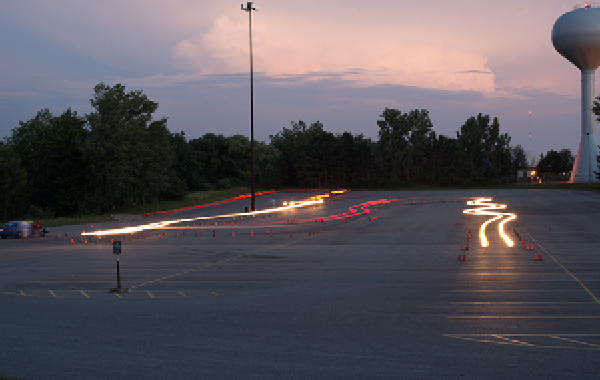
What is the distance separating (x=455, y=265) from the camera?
19.4 metres

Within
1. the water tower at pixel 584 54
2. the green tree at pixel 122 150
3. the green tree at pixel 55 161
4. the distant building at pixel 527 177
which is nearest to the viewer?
the green tree at pixel 122 150

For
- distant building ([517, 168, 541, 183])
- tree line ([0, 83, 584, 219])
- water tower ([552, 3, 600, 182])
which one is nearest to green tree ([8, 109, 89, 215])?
tree line ([0, 83, 584, 219])

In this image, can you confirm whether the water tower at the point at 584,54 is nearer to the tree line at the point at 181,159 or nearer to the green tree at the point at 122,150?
the tree line at the point at 181,159

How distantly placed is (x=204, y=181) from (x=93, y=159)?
148 ft

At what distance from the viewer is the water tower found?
94.4m

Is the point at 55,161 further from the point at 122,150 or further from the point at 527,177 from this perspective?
→ the point at 527,177

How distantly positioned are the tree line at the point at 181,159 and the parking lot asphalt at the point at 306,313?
5138cm

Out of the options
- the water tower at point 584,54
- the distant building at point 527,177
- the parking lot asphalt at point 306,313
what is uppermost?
the water tower at point 584,54

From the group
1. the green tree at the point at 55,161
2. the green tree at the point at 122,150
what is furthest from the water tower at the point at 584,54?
the green tree at the point at 55,161

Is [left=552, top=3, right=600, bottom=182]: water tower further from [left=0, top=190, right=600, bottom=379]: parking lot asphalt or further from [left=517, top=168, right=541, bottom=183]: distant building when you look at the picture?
[left=0, top=190, right=600, bottom=379]: parking lot asphalt

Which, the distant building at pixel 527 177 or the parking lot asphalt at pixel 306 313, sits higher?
the distant building at pixel 527 177

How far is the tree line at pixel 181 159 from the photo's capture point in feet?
245

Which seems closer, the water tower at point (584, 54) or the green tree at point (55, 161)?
the green tree at point (55, 161)

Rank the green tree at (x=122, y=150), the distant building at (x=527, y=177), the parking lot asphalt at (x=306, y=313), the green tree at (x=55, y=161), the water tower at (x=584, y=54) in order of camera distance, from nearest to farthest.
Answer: the parking lot asphalt at (x=306, y=313) < the green tree at (x=122, y=150) < the green tree at (x=55, y=161) < the water tower at (x=584, y=54) < the distant building at (x=527, y=177)
